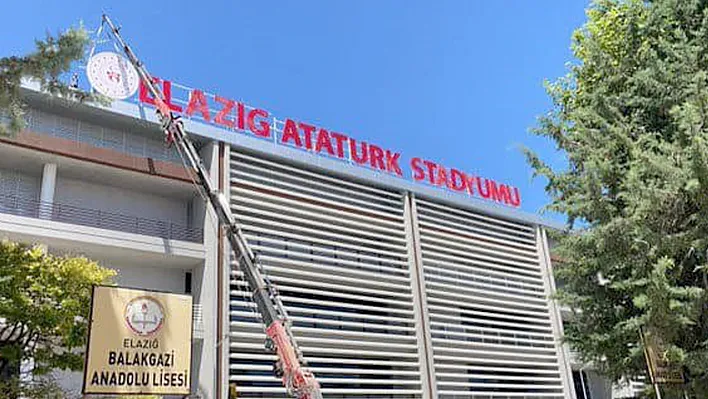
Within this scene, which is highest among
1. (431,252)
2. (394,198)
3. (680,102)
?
(394,198)

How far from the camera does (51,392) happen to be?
10.3 metres

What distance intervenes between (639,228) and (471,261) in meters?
12.2

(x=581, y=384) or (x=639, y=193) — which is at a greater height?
(x=639, y=193)

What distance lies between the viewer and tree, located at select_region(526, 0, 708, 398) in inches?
342

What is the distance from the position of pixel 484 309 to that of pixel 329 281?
6.37 m

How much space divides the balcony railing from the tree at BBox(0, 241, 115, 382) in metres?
3.88

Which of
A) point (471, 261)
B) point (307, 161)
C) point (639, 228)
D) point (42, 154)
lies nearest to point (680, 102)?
point (639, 228)

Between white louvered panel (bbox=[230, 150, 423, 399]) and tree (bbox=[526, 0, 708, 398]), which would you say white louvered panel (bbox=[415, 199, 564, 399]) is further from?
tree (bbox=[526, 0, 708, 398])

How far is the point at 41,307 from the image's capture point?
1031cm

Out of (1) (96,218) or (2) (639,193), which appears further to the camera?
(1) (96,218)

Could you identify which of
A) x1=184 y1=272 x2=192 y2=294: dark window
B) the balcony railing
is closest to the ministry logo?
the balcony railing

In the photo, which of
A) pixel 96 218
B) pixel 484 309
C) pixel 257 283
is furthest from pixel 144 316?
pixel 484 309

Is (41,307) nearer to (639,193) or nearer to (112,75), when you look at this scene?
(112,75)

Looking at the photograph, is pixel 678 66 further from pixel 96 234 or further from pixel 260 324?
pixel 96 234
